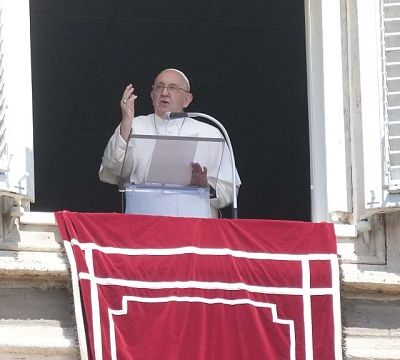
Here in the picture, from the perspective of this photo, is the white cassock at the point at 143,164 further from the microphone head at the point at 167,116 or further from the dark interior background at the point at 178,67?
the dark interior background at the point at 178,67

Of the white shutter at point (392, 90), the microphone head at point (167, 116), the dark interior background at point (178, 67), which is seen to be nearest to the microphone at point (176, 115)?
the microphone head at point (167, 116)

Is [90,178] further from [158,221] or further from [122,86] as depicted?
[158,221]

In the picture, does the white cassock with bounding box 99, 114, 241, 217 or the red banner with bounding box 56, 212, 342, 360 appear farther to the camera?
the white cassock with bounding box 99, 114, 241, 217

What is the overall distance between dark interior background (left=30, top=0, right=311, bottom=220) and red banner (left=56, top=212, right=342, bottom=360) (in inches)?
118

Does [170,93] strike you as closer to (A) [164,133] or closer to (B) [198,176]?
(A) [164,133]

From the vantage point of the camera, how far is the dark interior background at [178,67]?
37.3ft

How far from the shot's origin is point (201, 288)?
27.0 ft

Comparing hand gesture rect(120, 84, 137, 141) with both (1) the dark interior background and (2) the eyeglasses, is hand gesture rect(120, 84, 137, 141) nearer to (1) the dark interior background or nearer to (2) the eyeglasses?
(2) the eyeglasses

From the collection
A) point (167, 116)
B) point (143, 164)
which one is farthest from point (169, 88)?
point (143, 164)

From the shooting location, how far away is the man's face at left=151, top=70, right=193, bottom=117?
934cm

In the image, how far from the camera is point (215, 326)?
8.18 metres

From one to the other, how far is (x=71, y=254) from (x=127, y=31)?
3467 millimetres

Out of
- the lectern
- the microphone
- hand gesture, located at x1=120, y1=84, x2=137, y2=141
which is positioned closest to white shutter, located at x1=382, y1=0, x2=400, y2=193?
the lectern

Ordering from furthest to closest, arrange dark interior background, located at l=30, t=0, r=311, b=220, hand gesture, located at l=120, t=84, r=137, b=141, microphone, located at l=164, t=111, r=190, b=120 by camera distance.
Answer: dark interior background, located at l=30, t=0, r=311, b=220 < hand gesture, located at l=120, t=84, r=137, b=141 < microphone, located at l=164, t=111, r=190, b=120
